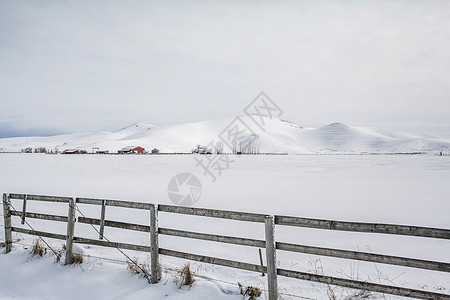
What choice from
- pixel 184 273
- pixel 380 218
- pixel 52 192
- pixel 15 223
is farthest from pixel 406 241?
pixel 52 192

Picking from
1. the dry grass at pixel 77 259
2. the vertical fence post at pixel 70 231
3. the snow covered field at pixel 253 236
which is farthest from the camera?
the dry grass at pixel 77 259

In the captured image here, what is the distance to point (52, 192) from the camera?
20797mm

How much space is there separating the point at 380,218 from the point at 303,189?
8.80 metres

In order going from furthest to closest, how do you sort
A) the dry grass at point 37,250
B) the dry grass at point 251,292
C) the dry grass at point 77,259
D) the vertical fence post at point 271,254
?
the dry grass at point 37,250, the dry grass at point 77,259, the dry grass at point 251,292, the vertical fence post at point 271,254

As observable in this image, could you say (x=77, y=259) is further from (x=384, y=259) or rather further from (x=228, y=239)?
(x=384, y=259)

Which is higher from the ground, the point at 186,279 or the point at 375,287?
the point at 375,287

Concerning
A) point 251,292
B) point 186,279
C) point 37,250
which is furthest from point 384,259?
point 37,250

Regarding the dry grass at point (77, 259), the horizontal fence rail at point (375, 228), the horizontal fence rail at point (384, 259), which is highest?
the horizontal fence rail at point (375, 228)

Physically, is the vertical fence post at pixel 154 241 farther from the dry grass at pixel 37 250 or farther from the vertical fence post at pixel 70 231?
the dry grass at pixel 37 250

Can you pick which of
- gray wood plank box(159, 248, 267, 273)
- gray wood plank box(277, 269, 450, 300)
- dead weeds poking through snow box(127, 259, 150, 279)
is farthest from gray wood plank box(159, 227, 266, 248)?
dead weeds poking through snow box(127, 259, 150, 279)

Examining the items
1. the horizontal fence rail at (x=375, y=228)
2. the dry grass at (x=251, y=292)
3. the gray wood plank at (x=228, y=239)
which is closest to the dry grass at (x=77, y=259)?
the gray wood plank at (x=228, y=239)

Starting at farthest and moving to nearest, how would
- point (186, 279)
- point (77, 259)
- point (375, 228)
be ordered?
point (77, 259) → point (186, 279) → point (375, 228)

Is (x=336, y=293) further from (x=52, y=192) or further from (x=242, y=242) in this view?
(x=52, y=192)

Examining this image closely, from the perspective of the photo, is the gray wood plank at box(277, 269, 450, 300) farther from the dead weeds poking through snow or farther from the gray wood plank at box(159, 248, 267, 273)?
the dead weeds poking through snow
